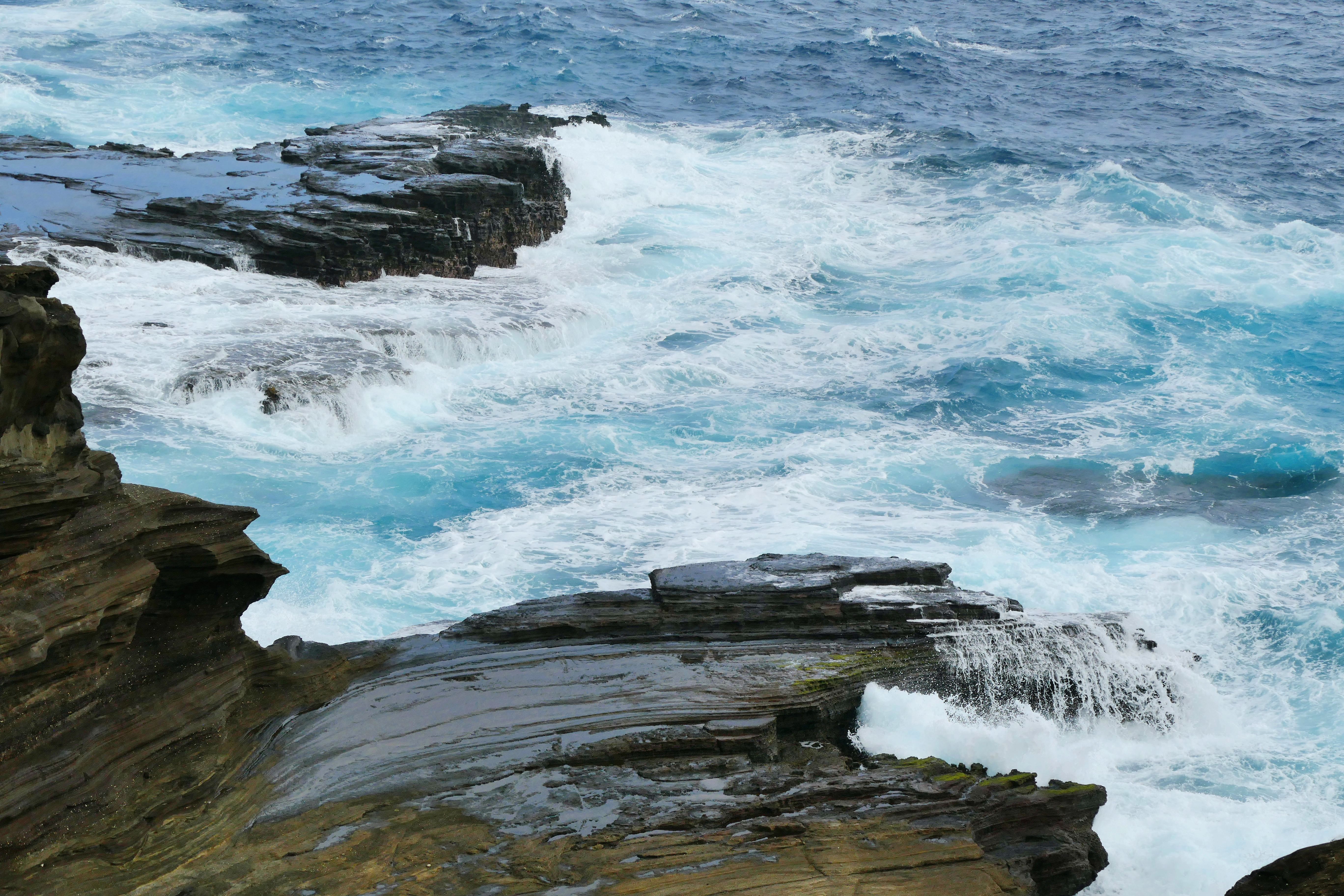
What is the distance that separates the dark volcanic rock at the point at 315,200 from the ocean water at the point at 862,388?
747mm

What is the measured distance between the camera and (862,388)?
2031 centimetres

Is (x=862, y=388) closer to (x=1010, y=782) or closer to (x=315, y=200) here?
(x=315, y=200)

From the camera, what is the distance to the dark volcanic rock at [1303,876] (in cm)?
628

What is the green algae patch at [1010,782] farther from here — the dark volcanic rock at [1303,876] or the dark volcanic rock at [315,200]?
the dark volcanic rock at [315,200]

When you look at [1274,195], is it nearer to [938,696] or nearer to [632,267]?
[632,267]

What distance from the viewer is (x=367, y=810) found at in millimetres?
7391

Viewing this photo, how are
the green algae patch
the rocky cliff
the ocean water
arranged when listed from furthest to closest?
1. the ocean water
2. the green algae patch
3. the rocky cliff

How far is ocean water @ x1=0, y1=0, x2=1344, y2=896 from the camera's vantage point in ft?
38.7

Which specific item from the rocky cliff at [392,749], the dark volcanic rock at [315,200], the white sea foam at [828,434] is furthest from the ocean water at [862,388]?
the rocky cliff at [392,749]

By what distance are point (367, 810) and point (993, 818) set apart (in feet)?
14.2

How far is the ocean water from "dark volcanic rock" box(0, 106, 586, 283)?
2.45 ft

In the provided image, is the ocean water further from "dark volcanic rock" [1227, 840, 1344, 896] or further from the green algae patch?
"dark volcanic rock" [1227, 840, 1344, 896]

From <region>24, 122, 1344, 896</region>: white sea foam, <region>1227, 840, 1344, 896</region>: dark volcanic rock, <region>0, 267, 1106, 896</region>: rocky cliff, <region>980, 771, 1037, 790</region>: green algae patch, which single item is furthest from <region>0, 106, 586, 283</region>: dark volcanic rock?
<region>1227, 840, 1344, 896</region>: dark volcanic rock

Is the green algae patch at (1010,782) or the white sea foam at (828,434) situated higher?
the green algae patch at (1010,782)
